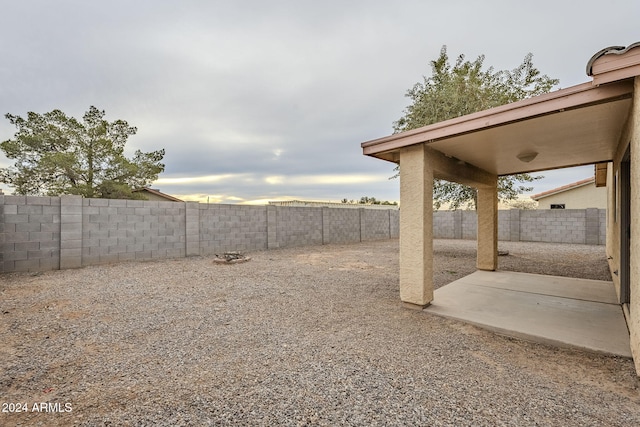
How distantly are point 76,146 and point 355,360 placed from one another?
53.3 ft

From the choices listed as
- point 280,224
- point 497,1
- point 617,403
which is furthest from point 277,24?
point 617,403

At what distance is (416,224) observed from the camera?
3881mm

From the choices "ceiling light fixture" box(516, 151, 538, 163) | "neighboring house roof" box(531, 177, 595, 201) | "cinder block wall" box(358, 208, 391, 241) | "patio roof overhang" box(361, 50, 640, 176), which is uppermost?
"neighboring house roof" box(531, 177, 595, 201)

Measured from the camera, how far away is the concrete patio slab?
3059 mm

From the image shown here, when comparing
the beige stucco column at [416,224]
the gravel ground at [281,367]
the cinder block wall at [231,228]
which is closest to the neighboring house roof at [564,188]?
the cinder block wall at [231,228]

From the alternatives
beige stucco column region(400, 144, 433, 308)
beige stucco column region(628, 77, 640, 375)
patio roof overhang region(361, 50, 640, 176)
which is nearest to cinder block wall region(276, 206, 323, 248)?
patio roof overhang region(361, 50, 640, 176)

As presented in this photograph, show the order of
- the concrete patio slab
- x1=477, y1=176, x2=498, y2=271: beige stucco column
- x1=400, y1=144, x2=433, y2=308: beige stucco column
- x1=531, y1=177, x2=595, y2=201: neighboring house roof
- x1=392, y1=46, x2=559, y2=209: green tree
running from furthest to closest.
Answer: x1=531, y1=177, x2=595, y2=201: neighboring house roof, x1=392, y1=46, x2=559, y2=209: green tree, x1=477, y1=176, x2=498, y2=271: beige stucco column, x1=400, y1=144, x2=433, y2=308: beige stucco column, the concrete patio slab

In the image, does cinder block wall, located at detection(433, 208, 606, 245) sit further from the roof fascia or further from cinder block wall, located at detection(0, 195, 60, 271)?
cinder block wall, located at detection(0, 195, 60, 271)

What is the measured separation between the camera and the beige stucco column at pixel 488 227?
6672mm

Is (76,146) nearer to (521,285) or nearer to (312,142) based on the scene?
(312,142)

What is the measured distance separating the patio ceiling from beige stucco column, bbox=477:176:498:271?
1427 millimetres

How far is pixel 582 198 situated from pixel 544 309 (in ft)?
62.5

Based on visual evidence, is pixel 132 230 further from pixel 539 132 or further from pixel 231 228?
pixel 539 132

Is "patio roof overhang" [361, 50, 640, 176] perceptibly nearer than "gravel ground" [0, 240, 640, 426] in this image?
No
